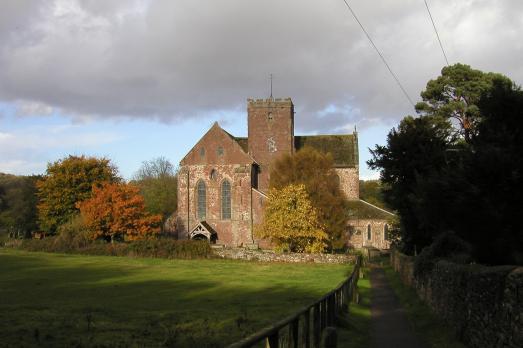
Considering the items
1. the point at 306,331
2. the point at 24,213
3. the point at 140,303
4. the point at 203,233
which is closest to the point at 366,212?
the point at 203,233

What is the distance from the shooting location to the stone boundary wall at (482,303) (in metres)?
10.2

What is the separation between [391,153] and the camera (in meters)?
34.5

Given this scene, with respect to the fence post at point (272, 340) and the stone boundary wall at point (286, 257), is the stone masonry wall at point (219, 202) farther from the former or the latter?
the fence post at point (272, 340)

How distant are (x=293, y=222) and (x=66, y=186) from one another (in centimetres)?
3051

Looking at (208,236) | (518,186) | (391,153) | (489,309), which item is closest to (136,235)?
(208,236)

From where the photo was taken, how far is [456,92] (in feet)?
A: 135

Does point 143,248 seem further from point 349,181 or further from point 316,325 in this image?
point 316,325

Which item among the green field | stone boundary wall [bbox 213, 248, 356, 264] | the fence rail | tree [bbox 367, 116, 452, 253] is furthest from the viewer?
stone boundary wall [bbox 213, 248, 356, 264]

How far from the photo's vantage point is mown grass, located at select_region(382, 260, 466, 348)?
14664 millimetres

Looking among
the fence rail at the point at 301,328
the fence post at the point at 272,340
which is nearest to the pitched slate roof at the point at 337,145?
the fence rail at the point at 301,328

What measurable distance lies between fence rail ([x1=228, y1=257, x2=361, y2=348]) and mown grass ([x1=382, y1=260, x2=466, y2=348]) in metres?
2.50

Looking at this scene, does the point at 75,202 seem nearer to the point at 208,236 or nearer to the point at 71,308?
the point at 208,236

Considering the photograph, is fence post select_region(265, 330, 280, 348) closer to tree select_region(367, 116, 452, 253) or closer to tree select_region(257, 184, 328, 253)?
tree select_region(367, 116, 452, 253)

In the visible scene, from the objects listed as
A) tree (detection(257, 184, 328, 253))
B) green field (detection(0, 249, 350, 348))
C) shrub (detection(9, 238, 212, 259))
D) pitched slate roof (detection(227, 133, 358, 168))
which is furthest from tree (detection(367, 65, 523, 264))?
pitched slate roof (detection(227, 133, 358, 168))
